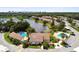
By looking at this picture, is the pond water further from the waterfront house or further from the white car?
the white car

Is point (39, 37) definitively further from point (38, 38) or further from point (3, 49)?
point (3, 49)

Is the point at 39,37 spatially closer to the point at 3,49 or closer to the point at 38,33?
the point at 38,33

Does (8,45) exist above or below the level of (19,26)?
below

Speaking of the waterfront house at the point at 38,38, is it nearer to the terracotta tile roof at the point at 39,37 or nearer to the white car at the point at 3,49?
the terracotta tile roof at the point at 39,37

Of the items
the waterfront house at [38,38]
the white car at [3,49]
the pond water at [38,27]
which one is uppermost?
the pond water at [38,27]

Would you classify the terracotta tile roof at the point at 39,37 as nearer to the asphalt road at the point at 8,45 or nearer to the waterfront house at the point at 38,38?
the waterfront house at the point at 38,38

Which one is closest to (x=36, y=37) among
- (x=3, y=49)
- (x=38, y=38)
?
(x=38, y=38)

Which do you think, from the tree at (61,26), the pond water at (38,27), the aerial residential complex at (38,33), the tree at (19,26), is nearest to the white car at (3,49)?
the aerial residential complex at (38,33)

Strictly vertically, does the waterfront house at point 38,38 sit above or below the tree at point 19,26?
below

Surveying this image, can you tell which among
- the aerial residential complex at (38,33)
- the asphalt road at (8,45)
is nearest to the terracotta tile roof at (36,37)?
the aerial residential complex at (38,33)

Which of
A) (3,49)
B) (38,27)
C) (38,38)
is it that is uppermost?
(38,27)

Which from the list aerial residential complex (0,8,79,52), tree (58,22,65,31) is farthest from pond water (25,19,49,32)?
tree (58,22,65,31)

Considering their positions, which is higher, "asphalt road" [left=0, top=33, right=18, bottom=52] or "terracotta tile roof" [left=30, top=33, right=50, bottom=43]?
"terracotta tile roof" [left=30, top=33, right=50, bottom=43]
